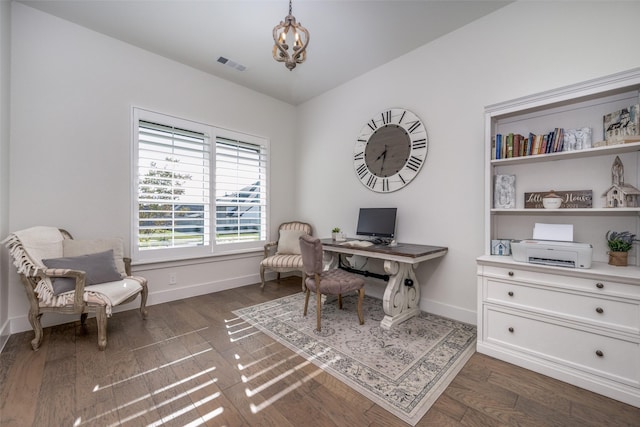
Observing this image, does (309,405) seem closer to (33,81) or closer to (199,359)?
(199,359)

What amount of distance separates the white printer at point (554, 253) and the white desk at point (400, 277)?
2.46ft

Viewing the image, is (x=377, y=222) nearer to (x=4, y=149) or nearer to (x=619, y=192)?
(x=619, y=192)

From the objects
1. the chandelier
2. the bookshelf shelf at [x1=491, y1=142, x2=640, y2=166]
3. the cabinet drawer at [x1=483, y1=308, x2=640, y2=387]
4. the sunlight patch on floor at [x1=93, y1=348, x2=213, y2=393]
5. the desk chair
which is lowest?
the sunlight patch on floor at [x1=93, y1=348, x2=213, y2=393]

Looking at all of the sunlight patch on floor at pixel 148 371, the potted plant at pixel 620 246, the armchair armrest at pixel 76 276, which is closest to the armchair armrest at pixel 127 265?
the armchair armrest at pixel 76 276

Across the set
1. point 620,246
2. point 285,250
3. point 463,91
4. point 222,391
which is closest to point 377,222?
point 285,250

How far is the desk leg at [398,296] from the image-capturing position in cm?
262

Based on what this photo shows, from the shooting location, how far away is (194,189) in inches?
139

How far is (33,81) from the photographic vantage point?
256 cm

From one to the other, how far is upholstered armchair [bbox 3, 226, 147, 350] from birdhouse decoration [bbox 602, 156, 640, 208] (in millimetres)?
4190

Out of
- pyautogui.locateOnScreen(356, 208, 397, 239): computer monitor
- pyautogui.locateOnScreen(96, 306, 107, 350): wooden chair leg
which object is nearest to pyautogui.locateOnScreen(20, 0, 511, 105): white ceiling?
pyautogui.locateOnScreen(356, 208, 397, 239): computer monitor

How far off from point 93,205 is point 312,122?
3354 millimetres

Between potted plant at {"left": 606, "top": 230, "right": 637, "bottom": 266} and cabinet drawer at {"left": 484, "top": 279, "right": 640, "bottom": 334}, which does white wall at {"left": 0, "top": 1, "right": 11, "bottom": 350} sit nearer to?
cabinet drawer at {"left": 484, "top": 279, "right": 640, "bottom": 334}

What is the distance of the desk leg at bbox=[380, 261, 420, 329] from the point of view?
8.59ft

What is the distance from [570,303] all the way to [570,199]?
89 centimetres
